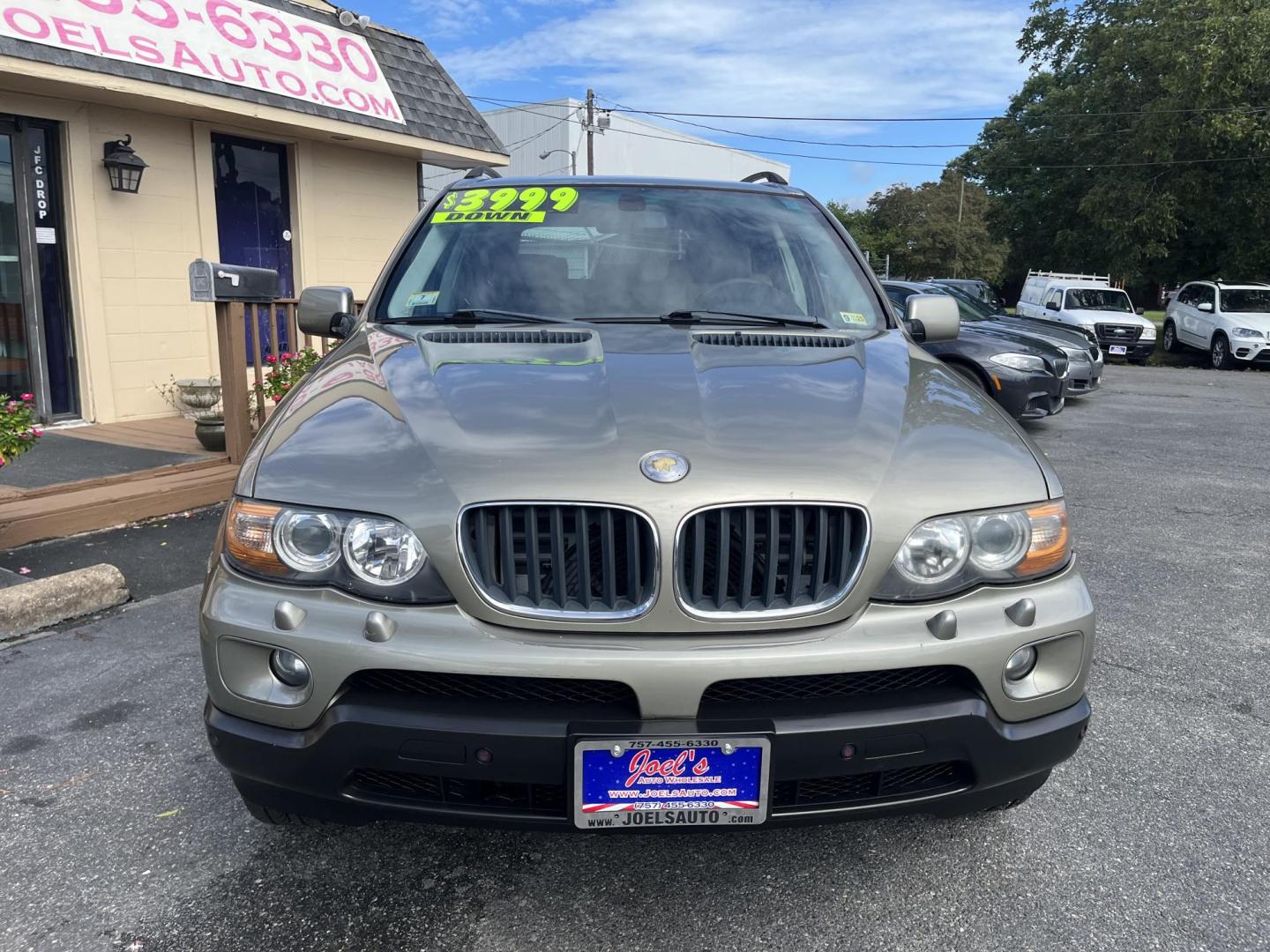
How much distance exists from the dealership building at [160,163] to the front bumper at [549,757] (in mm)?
6619

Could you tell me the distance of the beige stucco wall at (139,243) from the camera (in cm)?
769

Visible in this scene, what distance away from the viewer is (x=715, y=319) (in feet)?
9.72

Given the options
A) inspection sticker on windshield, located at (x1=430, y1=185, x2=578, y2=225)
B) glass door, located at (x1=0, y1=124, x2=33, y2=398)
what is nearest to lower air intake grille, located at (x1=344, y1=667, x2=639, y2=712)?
inspection sticker on windshield, located at (x1=430, y1=185, x2=578, y2=225)

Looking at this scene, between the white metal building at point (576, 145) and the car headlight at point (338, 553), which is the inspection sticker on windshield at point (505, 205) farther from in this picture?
the white metal building at point (576, 145)

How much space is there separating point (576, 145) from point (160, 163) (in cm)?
2534

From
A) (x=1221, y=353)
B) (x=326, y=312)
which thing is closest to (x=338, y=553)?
(x=326, y=312)

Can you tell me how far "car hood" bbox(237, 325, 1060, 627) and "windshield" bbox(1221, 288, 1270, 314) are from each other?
67.3ft

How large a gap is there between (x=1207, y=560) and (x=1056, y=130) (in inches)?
1156

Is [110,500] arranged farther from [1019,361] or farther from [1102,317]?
[1102,317]

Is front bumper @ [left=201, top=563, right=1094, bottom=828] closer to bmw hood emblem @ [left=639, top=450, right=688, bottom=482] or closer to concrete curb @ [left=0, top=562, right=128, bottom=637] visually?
bmw hood emblem @ [left=639, top=450, right=688, bottom=482]

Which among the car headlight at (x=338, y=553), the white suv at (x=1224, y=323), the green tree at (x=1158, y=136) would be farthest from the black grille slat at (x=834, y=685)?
the green tree at (x=1158, y=136)

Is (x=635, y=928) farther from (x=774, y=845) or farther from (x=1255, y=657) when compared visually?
(x=1255, y=657)

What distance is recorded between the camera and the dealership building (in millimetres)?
7273

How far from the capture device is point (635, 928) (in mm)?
2107
